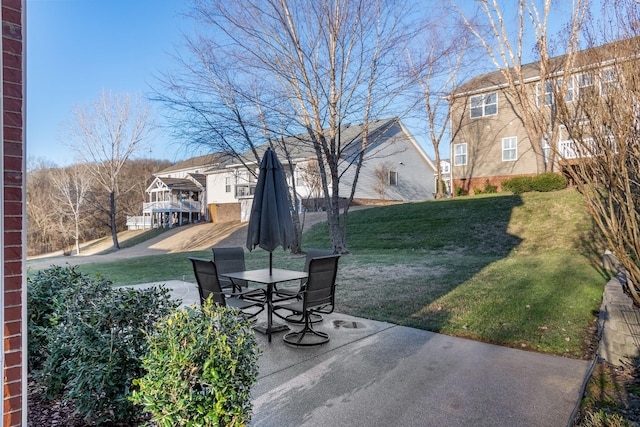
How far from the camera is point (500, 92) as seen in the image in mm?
21297

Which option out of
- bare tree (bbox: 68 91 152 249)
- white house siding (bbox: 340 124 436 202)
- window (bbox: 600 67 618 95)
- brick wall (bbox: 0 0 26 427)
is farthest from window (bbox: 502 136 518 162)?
brick wall (bbox: 0 0 26 427)

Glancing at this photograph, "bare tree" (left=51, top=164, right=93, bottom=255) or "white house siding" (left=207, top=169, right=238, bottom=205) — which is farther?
"white house siding" (left=207, top=169, right=238, bottom=205)

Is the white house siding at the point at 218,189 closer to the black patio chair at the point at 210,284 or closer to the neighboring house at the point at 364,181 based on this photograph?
the neighboring house at the point at 364,181

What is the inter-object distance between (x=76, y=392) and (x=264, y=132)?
9.39 metres

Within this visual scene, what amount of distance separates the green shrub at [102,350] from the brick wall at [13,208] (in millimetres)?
374

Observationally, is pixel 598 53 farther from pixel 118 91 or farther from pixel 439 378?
pixel 118 91

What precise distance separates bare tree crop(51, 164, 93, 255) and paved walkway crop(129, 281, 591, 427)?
90.9 feet

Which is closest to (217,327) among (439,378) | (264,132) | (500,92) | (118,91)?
(439,378)

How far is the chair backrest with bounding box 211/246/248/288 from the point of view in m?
5.63

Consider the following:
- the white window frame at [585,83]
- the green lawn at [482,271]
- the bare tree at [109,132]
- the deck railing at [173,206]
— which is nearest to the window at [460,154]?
the green lawn at [482,271]

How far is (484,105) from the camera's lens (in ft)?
73.0

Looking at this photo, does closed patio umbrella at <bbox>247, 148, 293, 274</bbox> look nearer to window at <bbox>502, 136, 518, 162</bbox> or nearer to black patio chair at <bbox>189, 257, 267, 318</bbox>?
black patio chair at <bbox>189, 257, 267, 318</bbox>

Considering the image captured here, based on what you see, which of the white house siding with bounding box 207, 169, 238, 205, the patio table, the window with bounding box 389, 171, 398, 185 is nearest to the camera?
the patio table

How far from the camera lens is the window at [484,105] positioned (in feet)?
71.8
